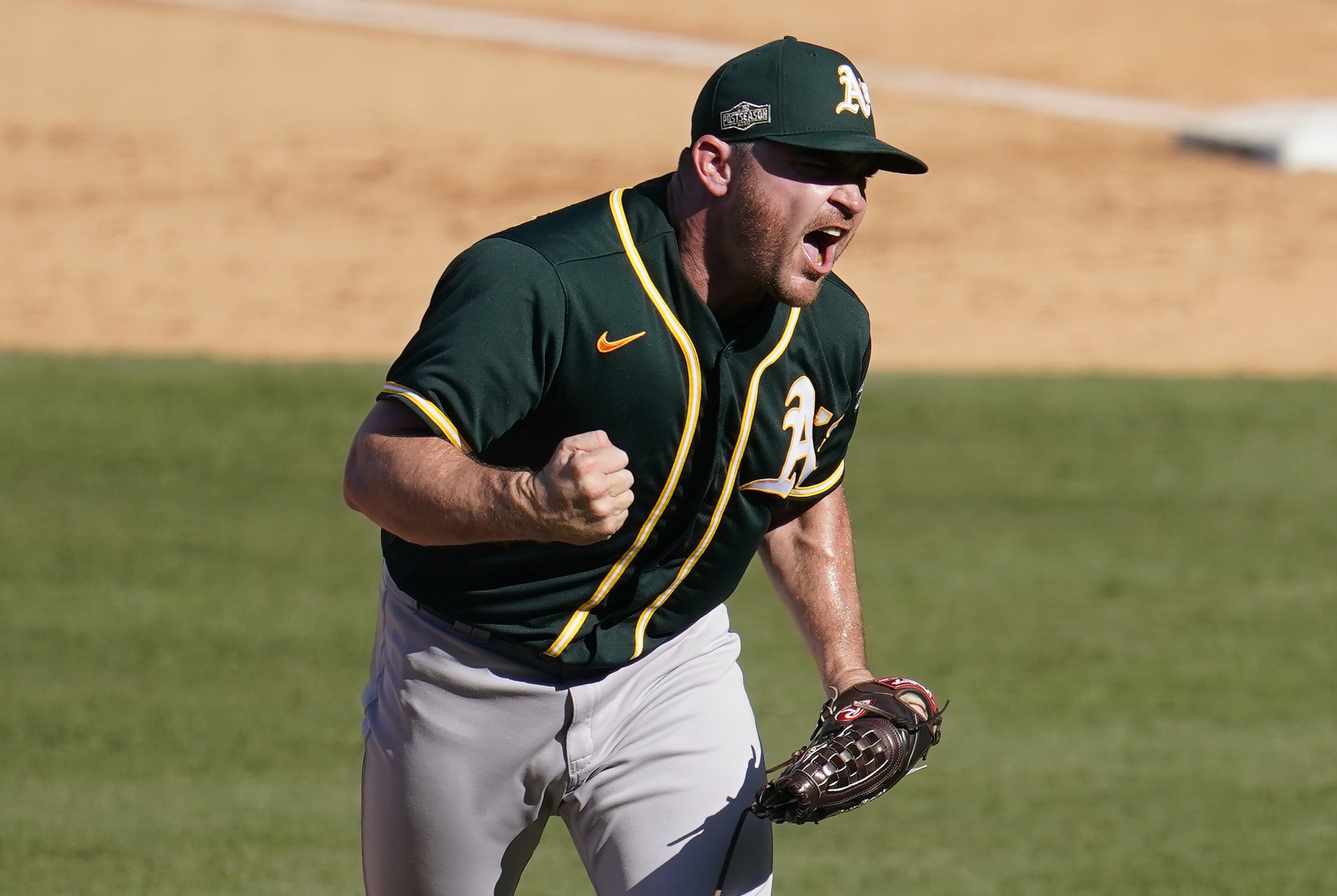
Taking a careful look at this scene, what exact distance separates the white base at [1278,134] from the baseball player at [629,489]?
1549cm

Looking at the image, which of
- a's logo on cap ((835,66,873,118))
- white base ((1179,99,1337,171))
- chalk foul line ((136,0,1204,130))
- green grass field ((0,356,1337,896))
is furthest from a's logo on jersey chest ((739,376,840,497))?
chalk foul line ((136,0,1204,130))

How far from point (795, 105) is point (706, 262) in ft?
1.08

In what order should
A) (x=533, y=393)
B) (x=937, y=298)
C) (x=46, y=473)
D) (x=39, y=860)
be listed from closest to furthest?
(x=533, y=393), (x=39, y=860), (x=46, y=473), (x=937, y=298)

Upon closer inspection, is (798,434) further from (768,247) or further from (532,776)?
(532,776)

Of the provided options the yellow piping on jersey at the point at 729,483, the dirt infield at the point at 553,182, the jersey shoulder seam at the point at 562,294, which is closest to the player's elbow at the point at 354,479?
the jersey shoulder seam at the point at 562,294

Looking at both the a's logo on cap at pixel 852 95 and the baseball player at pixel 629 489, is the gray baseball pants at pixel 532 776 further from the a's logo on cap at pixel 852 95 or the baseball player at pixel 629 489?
the a's logo on cap at pixel 852 95

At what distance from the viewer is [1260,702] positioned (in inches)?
268

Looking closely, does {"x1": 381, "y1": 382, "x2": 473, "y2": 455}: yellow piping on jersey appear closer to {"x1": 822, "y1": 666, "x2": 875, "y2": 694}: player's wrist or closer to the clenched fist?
the clenched fist

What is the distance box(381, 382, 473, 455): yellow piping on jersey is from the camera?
9.65ft

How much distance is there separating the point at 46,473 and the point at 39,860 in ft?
14.1

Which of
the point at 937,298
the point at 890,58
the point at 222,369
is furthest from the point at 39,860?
the point at 890,58

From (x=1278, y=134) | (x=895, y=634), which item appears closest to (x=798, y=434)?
(x=895, y=634)

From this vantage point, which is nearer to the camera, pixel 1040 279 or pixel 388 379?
pixel 388 379

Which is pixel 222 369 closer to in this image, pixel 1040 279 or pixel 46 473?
pixel 46 473
